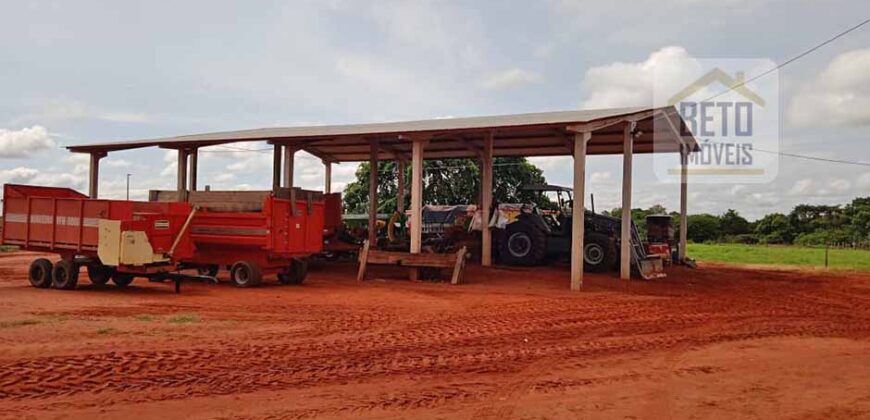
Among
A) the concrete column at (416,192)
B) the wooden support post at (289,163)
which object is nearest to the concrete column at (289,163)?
the wooden support post at (289,163)

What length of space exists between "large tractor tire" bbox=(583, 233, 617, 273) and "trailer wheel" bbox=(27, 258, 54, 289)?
36.4 feet

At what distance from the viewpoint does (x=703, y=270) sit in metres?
17.8

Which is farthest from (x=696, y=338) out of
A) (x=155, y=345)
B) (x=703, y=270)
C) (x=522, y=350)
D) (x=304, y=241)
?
(x=703, y=270)

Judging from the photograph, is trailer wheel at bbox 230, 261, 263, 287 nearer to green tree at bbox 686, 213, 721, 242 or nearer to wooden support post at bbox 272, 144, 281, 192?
wooden support post at bbox 272, 144, 281, 192

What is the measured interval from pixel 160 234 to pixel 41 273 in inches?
98.4

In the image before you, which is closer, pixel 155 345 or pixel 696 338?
pixel 155 345

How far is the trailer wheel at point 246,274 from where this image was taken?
39.8 feet

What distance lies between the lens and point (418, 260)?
538 inches

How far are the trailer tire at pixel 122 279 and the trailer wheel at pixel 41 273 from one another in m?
1.04

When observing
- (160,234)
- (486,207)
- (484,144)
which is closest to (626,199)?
(486,207)

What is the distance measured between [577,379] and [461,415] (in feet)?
4.78

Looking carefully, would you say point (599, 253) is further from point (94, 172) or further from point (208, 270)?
point (94, 172)

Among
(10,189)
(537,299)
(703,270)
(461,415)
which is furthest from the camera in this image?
(703,270)

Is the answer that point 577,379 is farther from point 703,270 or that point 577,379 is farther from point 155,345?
point 703,270
